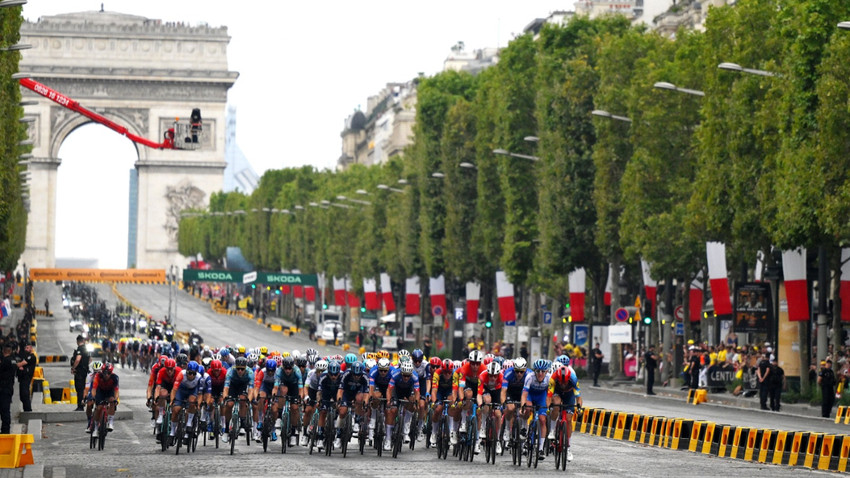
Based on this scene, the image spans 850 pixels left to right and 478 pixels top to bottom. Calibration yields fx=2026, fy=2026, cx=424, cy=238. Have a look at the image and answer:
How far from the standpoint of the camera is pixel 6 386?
Result: 3612 cm

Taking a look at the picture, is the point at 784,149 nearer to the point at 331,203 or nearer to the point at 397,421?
the point at 397,421

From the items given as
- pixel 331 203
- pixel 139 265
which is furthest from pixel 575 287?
pixel 139 265

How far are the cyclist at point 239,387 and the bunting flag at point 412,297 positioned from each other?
65.4 metres

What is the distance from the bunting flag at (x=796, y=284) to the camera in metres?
52.5

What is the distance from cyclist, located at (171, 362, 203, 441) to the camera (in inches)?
1298

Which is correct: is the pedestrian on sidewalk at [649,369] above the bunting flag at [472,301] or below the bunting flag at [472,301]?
below

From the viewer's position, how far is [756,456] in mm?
32750

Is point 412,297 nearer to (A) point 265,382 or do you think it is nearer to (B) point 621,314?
(B) point 621,314

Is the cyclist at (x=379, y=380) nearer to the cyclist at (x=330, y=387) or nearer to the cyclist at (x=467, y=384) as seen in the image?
the cyclist at (x=330, y=387)

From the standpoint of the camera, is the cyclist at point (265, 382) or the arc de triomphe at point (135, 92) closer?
the cyclist at point (265, 382)

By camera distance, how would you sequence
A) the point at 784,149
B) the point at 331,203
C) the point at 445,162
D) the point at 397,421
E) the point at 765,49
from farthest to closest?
1. the point at 331,203
2. the point at 445,162
3. the point at 765,49
4. the point at 784,149
5. the point at 397,421

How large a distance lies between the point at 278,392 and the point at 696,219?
83.9 feet

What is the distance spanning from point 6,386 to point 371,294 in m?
77.7

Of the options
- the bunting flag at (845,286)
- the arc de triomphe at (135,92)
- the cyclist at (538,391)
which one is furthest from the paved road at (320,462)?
the arc de triomphe at (135,92)
